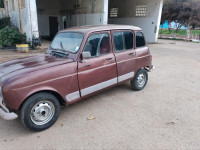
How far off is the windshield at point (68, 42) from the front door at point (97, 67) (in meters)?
0.21

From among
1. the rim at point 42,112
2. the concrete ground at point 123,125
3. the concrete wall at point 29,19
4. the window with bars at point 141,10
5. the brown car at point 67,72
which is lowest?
the concrete ground at point 123,125

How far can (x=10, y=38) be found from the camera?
1043 centimetres

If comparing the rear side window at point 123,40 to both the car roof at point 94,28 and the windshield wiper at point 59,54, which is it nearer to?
the car roof at point 94,28

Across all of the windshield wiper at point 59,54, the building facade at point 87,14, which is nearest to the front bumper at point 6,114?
the windshield wiper at point 59,54

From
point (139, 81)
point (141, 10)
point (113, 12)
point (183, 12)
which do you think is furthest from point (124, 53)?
point (183, 12)

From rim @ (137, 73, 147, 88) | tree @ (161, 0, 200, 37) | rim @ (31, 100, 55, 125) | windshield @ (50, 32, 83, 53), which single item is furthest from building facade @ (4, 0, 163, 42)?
rim @ (31, 100, 55, 125)

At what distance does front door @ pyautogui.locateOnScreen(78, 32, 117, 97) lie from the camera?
331 centimetres

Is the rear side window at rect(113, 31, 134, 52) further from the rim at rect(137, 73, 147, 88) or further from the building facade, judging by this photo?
the building facade

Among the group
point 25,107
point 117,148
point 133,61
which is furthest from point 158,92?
point 25,107

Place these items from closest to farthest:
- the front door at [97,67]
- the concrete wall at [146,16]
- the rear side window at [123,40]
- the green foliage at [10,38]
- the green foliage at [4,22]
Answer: the front door at [97,67] < the rear side window at [123,40] < the green foliage at [10,38] < the green foliage at [4,22] < the concrete wall at [146,16]

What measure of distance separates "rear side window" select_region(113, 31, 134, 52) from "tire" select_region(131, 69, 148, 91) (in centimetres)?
89

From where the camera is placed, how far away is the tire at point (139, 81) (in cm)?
462

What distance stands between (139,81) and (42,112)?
9.88ft

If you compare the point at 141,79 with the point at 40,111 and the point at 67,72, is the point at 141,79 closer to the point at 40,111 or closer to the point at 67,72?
the point at 67,72
